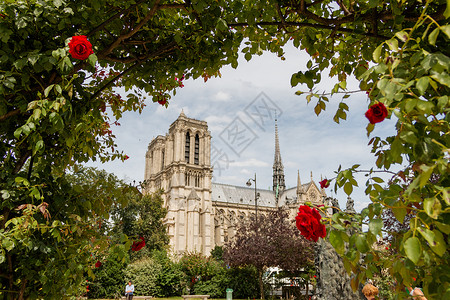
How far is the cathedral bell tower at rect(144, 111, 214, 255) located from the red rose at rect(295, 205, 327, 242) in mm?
55755

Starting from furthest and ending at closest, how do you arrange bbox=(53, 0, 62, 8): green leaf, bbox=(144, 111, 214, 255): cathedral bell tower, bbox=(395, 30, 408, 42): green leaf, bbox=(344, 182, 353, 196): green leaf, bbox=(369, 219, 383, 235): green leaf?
bbox=(144, 111, 214, 255): cathedral bell tower < bbox=(53, 0, 62, 8): green leaf < bbox=(344, 182, 353, 196): green leaf < bbox=(395, 30, 408, 42): green leaf < bbox=(369, 219, 383, 235): green leaf

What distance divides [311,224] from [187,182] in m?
62.0

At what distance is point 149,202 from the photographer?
48656 mm

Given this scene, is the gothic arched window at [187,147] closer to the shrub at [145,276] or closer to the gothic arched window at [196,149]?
the gothic arched window at [196,149]

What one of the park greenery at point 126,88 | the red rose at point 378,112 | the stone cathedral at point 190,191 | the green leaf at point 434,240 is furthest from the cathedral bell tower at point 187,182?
the green leaf at point 434,240

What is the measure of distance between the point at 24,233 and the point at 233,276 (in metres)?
23.9

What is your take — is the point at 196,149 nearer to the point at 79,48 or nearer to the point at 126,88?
the point at 126,88

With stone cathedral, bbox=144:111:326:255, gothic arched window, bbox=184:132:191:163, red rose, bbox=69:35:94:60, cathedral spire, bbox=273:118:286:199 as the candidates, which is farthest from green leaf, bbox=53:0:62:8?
cathedral spire, bbox=273:118:286:199

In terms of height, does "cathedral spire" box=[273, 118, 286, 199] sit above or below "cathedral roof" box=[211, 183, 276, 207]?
above

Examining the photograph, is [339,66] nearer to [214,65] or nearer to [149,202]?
[214,65]

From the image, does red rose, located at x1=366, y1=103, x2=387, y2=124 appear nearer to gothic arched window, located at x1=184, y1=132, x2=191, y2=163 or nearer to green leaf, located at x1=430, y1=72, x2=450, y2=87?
green leaf, located at x1=430, y1=72, x2=450, y2=87

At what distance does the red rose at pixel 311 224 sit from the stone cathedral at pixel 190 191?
52.3m

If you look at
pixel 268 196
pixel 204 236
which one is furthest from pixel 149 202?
pixel 268 196

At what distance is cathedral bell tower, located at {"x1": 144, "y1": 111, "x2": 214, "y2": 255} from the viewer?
5794 cm
